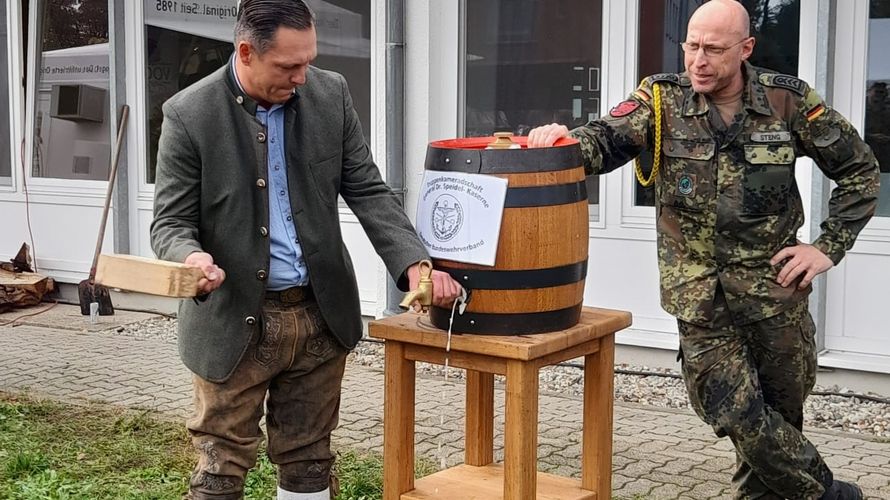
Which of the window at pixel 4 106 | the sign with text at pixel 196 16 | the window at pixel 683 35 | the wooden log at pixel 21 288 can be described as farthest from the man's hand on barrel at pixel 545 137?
the window at pixel 4 106

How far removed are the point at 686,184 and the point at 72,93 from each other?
6786 millimetres

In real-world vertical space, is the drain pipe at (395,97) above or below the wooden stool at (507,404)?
above

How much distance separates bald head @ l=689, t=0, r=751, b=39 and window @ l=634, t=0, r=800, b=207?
2086 mm

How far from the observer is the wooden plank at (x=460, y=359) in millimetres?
3516

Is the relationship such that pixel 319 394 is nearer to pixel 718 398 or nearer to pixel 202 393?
pixel 202 393

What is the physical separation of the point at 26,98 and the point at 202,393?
6900 mm

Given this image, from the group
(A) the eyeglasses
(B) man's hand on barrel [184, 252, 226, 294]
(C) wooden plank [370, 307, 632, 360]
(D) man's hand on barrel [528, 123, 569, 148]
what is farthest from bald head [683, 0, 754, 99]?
(B) man's hand on barrel [184, 252, 226, 294]

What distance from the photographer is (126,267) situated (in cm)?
323

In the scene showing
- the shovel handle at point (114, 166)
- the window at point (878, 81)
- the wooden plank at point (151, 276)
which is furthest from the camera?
the shovel handle at point (114, 166)

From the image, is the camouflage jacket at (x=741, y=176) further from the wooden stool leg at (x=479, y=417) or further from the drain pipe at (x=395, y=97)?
the drain pipe at (x=395, y=97)

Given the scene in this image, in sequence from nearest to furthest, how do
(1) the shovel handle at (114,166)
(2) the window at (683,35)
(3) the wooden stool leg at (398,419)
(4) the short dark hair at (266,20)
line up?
(4) the short dark hair at (266,20) < (3) the wooden stool leg at (398,419) < (2) the window at (683,35) < (1) the shovel handle at (114,166)

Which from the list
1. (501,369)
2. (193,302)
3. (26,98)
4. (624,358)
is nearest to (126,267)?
(193,302)

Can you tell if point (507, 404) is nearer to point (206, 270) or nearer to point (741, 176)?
point (206, 270)

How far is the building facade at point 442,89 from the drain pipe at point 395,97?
0.05 ft
